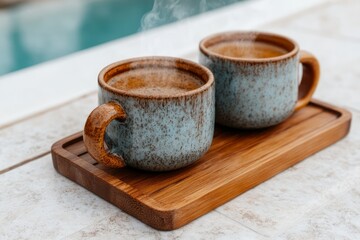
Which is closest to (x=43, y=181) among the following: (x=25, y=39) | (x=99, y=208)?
(x=99, y=208)

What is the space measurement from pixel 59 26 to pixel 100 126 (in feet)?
6.82

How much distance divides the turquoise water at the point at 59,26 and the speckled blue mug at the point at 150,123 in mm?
1243

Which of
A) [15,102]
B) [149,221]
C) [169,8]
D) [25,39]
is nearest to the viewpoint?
[149,221]

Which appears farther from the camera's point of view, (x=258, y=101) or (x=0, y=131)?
(x=0, y=131)

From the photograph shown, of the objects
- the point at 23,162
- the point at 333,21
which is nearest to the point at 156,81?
the point at 23,162

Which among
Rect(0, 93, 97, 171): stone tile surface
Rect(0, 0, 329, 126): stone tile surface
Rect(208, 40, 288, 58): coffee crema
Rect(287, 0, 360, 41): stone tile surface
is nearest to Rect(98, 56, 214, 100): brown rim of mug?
Rect(208, 40, 288, 58): coffee crema

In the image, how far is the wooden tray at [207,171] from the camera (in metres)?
0.77

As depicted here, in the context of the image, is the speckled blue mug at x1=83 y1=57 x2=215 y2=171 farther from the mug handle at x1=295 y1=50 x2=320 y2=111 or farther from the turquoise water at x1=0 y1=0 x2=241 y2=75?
the turquoise water at x1=0 y1=0 x2=241 y2=75

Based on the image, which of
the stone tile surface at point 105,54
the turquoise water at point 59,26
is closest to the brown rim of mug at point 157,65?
the stone tile surface at point 105,54

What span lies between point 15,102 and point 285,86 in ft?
1.76

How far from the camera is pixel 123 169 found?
845mm

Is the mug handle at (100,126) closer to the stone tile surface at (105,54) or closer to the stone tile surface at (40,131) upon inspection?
the stone tile surface at (40,131)

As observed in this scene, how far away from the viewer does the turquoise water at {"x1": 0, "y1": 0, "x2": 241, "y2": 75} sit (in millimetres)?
2404

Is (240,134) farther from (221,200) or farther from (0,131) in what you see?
(0,131)
